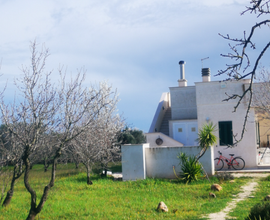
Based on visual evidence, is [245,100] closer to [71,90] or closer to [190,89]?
[190,89]

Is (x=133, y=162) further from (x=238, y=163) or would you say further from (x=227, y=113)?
(x=227, y=113)

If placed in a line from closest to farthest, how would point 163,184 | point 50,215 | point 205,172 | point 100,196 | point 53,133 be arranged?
1. point 50,215
2. point 53,133
3. point 100,196
4. point 163,184
5. point 205,172

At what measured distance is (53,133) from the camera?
9.05 metres

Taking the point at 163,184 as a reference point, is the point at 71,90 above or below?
above

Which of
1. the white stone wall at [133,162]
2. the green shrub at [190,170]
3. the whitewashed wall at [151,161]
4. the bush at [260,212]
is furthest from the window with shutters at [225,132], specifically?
the bush at [260,212]

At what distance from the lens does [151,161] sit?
14992 millimetres

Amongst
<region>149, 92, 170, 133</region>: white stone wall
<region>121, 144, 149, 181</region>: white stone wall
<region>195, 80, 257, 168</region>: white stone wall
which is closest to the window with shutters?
<region>195, 80, 257, 168</region>: white stone wall

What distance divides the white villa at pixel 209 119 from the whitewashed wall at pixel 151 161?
2.33 metres

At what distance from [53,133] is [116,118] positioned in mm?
13118

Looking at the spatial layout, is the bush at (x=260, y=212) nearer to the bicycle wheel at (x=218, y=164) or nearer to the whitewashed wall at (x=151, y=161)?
the whitewashed wall at (x=151, y=161)

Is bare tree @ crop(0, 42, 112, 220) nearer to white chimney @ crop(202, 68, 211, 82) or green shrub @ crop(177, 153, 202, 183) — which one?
green shrub @ crop(177, 153, 202, 183)

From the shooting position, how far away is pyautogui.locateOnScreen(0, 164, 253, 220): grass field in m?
8.42

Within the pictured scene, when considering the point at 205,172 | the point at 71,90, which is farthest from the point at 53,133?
the point at 205,172

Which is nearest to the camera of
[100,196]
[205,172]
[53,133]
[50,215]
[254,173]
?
[50,215]
